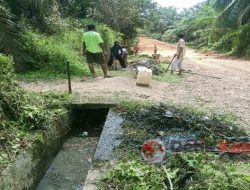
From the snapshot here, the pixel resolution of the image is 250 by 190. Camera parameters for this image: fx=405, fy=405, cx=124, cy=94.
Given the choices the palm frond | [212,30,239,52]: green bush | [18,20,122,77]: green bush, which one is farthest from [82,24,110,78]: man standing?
[212,30,239,52]: green bush

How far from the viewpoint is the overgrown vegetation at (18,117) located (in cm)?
611

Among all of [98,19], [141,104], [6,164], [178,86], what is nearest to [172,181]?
[6,164]

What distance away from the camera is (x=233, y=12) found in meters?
24.4

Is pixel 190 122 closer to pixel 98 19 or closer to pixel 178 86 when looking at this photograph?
pixel 178 86

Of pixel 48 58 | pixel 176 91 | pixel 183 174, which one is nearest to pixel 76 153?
pixel 183 174

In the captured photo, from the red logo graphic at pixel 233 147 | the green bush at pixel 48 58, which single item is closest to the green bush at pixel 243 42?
the green bush at pixel 48 58

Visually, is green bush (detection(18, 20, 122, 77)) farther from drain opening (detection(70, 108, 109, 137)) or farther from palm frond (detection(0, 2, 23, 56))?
drain opening (detection(70, 108, 109, 137))

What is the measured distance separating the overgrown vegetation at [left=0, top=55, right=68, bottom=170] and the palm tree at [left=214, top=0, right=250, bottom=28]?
1783 cm

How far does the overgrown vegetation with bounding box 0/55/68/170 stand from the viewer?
6109 millimetres

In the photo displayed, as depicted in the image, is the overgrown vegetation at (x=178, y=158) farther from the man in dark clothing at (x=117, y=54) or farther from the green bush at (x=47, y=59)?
the man in dark clothing at (x=117, y=54)

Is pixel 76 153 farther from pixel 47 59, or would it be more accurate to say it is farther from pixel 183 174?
pixel 47 59

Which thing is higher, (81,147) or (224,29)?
(224,29)

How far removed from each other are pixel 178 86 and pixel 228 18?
46.6 feet

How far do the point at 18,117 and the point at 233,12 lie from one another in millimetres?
20034
